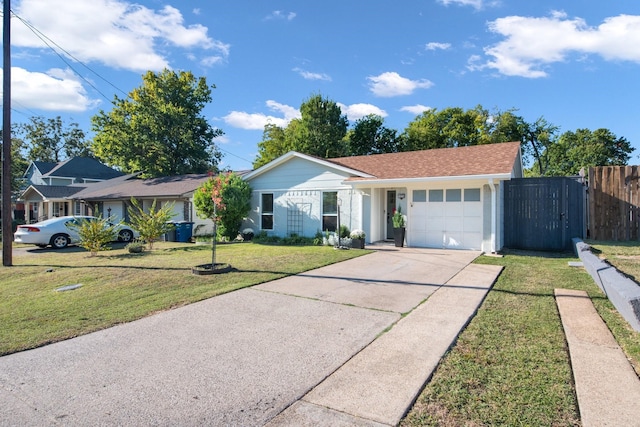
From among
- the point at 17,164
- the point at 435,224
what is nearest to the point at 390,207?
the point at 435,224

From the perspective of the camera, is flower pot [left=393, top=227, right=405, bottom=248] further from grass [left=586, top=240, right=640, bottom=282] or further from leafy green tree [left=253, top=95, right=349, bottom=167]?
leafy green tree [left=253, top=95, right=349, bottom=167]

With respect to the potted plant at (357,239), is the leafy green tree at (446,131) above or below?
above

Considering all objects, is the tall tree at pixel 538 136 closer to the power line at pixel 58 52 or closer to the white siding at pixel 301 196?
the white siding at pixel 301 196

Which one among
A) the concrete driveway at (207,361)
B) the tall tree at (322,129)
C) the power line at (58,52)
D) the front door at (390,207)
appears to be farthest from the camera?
the tall tree at (322,129)

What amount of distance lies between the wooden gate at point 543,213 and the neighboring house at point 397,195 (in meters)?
0.44

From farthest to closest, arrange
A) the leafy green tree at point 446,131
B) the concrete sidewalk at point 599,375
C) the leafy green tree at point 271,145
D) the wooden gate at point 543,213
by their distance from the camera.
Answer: the leafy green tree at point 271,145 → the leafy green tree at point 446,131 → the wooden gate at point 543,213 → the concrete sidewalk at point 599,375

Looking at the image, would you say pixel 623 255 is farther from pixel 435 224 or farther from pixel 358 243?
pixel 358 243

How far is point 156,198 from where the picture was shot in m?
18.9

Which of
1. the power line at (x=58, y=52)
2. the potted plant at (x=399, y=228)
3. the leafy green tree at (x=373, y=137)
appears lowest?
the potted plant at (x=399, y=228)

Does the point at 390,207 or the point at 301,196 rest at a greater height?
the point at 301,196

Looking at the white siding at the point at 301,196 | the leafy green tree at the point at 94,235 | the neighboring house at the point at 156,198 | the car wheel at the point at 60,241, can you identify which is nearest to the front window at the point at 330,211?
the white siding at the point at 301,196

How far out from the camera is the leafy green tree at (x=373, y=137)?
32031 millimetres

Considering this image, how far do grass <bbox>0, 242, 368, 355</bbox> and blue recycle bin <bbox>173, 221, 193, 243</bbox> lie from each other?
5.23m

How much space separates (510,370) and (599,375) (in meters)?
0.71
